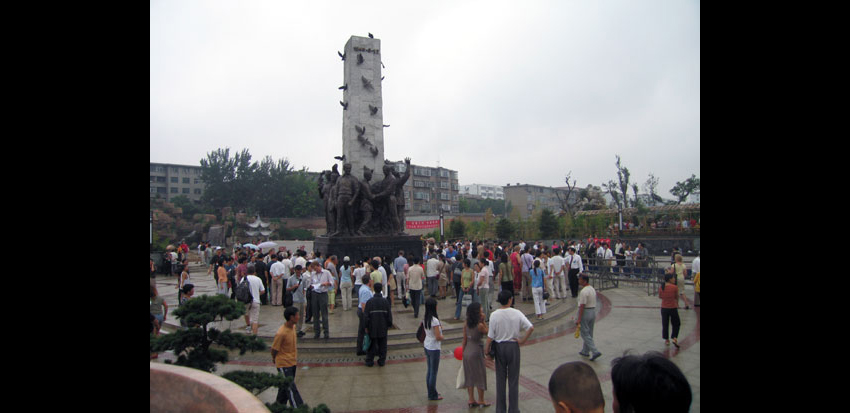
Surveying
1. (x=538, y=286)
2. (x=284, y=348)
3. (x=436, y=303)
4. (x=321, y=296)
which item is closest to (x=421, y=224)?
(x=538, y=286)

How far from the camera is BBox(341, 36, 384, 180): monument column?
16.1m

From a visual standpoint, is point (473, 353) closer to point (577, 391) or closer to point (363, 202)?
point (577, 391)

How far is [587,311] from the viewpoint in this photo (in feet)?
23.0

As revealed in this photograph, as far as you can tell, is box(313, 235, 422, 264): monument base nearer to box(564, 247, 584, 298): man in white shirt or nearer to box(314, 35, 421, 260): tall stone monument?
box(314, 35, 421, 260): tall stone monument

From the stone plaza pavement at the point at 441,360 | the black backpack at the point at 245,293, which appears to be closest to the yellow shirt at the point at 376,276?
the stone plaza pavement at the point at 441,360

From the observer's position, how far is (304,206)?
Result: 51500 millimetres

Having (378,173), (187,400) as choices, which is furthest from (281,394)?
(378,173)

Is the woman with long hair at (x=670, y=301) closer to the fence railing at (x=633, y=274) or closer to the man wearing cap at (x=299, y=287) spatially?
the fence railing at (x=633, y=274)

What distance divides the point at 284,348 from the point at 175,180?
2938 inches

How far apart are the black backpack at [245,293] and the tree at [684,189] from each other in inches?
2244

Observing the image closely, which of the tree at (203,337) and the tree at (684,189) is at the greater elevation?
the tree at (684,189)

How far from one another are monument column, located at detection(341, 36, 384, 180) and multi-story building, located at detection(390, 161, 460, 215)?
4836 cm

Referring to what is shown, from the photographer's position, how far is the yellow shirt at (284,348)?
5039 mm
